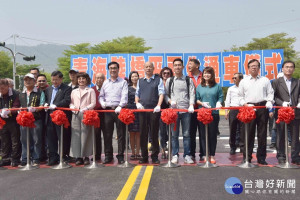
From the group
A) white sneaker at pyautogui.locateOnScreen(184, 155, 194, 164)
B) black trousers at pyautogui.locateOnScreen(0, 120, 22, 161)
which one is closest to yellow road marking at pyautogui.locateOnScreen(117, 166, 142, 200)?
white sneaker at pyautogui.locateOnScreen(184, 155, 194, 164)

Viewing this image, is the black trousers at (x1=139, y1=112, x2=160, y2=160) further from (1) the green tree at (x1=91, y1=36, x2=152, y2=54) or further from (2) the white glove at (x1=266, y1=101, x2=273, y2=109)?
(1) the green tree at (x1=91, y1=36, x2=152, y2=54)

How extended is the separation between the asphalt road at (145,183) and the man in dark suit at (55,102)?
43cm

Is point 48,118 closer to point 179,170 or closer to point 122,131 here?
point 122,131

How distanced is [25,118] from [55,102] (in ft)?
2.26

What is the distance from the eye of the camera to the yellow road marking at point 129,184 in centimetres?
367

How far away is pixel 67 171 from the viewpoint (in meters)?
5.21

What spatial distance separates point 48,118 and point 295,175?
5136 millimetres

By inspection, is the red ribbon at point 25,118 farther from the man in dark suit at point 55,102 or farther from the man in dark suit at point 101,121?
the man in dark suit at point 101,121

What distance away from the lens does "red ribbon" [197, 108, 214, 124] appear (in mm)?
5387

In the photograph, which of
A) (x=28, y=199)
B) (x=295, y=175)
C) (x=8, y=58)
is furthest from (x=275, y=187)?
(x=8, y=58)

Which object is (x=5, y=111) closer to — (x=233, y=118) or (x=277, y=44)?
(x=233, y=118)

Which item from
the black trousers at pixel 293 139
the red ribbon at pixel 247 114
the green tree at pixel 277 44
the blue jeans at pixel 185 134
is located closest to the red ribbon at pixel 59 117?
the blue jeans at pixel 185 134

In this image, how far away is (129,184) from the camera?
13.8 feet

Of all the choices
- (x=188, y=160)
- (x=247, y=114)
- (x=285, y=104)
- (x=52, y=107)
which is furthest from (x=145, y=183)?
(x=285, y=104)
